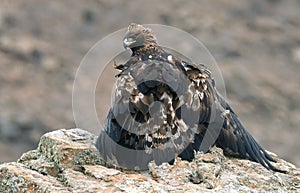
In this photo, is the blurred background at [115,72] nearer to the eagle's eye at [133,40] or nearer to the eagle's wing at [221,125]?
the eagle's eye at [133,40]

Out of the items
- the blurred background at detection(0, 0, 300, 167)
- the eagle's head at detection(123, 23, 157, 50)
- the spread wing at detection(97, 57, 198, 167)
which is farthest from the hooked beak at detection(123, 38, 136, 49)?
the blurred background at detection(0, 0, 300, 167)

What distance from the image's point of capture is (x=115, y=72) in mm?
34531

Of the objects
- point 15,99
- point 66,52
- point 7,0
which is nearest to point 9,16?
point 7,0

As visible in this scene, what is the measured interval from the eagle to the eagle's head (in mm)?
745

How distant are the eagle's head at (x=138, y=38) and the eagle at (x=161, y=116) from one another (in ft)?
2.44

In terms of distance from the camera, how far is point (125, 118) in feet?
37.3

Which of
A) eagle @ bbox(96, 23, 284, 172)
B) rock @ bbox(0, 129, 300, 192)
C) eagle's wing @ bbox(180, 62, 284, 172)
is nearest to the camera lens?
rock @ bbox(0, 129, 300, 192)

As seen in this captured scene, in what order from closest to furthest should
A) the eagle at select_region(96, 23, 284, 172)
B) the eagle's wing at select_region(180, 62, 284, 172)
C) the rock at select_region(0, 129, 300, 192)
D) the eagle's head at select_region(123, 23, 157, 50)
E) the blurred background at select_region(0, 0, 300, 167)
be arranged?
the rock at select_region(0, 129, 300, 192), the eagle at select_region(96, 23, 284, 172), the eagle's wing at select_region(180, 62, 284, 172), the eagle's head at select_region(123, 23, 157, 50), the blurred background at select_region(0, 0, 300, 167)

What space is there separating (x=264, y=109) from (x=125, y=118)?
82.5ft

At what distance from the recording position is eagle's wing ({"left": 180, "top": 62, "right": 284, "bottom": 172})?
11641mm

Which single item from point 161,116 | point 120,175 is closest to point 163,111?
point 161,116

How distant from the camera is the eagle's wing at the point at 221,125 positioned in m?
11.6

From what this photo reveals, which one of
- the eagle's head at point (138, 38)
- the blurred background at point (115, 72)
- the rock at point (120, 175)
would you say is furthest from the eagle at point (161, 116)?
the blurred background at point (115, 72)

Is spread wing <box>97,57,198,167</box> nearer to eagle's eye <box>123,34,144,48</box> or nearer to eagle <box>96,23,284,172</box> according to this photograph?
eagle <box>96,23,284,172</box>
